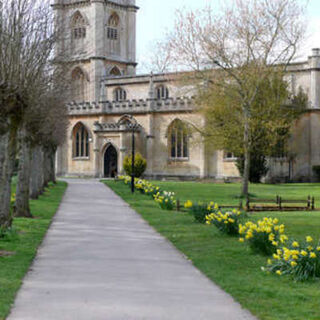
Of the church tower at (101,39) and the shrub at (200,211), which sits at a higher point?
the church tower at (101,39)

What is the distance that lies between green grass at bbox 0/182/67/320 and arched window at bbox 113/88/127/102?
122 ft

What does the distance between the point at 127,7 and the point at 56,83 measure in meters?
48.2

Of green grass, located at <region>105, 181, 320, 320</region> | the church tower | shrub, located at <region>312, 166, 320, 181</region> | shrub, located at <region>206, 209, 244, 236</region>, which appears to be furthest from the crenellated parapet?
shrub, located at <region>206, 209, 244, 236</region>

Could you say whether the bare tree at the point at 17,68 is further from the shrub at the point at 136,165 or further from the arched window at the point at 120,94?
the arched window at the point at 120,94

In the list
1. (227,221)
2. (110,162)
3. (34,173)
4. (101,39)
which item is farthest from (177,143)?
(227,221)

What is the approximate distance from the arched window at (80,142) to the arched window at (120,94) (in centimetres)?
560

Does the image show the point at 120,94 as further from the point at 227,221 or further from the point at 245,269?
the point at 245,269

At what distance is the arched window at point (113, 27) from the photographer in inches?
2491

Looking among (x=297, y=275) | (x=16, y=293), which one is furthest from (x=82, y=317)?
(x=297, y=275)

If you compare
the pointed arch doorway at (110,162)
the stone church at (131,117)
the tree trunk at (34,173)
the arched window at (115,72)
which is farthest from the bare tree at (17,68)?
the arched window at (115,72)

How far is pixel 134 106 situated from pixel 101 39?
13.4m

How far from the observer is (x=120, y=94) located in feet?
192

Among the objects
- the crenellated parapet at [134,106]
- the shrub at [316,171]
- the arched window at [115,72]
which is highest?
the arched window at [115,72]

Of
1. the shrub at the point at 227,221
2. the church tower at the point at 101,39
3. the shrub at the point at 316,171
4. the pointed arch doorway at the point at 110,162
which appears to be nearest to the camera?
the shrub at the point at 227,221
